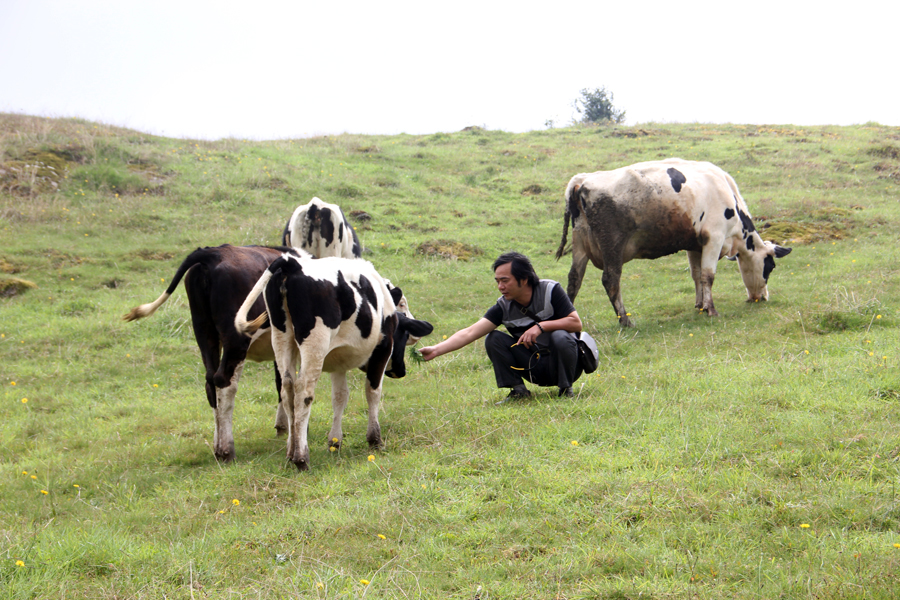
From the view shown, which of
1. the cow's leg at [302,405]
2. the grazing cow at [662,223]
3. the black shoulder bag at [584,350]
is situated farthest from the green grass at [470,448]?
the grazing cow at [662,223]

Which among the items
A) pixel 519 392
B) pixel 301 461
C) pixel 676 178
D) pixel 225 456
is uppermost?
pixel 676 178

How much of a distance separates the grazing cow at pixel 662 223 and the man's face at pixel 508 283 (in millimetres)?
4134

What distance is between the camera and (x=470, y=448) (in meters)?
5.25

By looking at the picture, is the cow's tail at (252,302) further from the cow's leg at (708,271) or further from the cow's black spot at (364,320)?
the cow's leg at (708,271)

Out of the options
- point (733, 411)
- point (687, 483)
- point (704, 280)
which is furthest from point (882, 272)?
point (687, 483)

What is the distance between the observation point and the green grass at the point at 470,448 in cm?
336

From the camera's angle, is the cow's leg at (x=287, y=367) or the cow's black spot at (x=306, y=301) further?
the cow's leg at (x=287, y=367)

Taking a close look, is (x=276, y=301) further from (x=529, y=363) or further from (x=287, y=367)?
(x=529, y=363)

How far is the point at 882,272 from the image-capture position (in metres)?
10.9

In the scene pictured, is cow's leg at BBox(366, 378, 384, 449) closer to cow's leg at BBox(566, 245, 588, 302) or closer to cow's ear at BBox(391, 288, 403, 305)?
cow's ear at BBox(391, 288, 403, 305)

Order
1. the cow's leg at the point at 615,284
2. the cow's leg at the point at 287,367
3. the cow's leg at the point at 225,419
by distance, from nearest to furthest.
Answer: the cow's leg at the point at 287,367 → the cow's leg at the point at 225,419 → the cow's leg at the point at 615,284

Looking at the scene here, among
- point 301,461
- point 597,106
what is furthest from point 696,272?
point 597,106

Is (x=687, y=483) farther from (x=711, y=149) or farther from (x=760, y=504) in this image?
(x=711, y=149)

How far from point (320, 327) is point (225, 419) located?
1.40 meters
